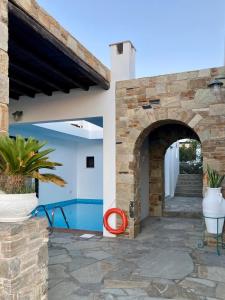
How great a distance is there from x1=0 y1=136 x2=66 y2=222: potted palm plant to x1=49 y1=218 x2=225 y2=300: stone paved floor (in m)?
1.56

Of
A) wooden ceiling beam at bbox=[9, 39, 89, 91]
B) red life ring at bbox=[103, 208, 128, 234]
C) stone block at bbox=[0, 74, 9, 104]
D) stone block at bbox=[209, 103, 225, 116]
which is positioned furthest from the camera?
red life ring at bbox=[103, 208, 128, 234]

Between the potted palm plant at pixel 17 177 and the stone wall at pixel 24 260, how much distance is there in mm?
117

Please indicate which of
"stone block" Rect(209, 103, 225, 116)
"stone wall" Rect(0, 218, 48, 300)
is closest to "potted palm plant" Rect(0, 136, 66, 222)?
"stone wall" Rect(0, 218, 48, 300)

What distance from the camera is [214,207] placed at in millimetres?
5508

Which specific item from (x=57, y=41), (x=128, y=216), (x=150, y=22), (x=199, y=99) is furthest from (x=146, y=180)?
(x=150, y=22)

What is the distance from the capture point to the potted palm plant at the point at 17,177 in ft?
8.66

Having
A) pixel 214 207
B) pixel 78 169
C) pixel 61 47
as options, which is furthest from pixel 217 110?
pixel 78 169

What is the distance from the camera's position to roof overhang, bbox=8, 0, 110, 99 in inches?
163

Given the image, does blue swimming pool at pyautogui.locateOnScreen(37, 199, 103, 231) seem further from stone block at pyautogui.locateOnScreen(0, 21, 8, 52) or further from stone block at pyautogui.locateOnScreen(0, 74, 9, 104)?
stone block at pyautogui.locateOnScreen(0, 21, 8, 52)

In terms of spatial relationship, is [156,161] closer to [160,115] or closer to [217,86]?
[160,115]

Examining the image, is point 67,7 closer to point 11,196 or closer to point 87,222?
point 87,222

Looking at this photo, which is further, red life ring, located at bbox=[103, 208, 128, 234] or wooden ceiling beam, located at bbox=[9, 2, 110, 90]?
red life ring, located at bbox=[103, 208, 128, 234]

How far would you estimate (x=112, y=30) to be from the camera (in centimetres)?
1178

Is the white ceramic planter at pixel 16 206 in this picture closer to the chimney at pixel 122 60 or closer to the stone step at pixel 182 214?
the chimney at pixel 122 60
